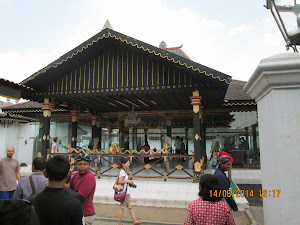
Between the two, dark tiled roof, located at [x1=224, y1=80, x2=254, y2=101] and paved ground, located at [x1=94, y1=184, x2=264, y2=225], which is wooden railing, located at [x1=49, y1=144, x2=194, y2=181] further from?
dark tiled roof, located at [x1=224, y1=80, x2=254, y2=101]

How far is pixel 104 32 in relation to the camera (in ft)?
25.4

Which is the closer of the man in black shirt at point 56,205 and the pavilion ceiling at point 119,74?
the man in black shirt at point 56,205

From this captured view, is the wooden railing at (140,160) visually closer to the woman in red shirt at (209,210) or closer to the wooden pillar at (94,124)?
the wooden pillar at (94,124)

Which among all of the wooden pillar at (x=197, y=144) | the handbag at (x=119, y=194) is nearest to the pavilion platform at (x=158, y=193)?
the wooden pillar at (x=197, y=144)

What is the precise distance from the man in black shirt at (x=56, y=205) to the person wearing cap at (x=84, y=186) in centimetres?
88

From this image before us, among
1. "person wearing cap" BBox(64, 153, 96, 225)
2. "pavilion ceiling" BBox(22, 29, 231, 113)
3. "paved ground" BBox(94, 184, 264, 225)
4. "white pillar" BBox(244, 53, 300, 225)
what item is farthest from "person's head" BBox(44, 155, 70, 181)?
"pavilion ceiling" BBox(22, 29, 231, 113)

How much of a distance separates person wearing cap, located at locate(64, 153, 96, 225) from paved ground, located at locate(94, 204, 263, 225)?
245 centimetres

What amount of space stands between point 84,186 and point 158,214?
11.6ft

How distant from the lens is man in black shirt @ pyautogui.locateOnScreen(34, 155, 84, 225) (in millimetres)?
1950

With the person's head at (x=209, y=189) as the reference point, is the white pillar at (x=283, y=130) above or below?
above

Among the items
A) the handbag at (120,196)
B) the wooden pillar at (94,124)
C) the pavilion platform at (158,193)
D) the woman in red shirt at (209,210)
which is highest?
the wooden pillar at (94,124)

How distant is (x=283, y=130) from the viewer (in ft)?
5.49

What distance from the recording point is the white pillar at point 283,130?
163 cm

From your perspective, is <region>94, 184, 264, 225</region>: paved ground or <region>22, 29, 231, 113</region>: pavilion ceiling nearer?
<region>94, 184, 264, 225</region>: paved ground
